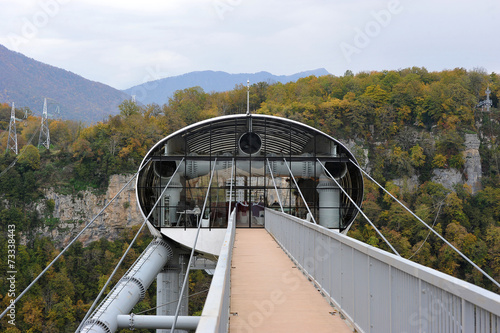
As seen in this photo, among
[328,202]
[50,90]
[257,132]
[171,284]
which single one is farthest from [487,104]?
[50,90]

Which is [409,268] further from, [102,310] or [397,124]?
[397,124]

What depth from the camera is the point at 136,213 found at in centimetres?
8212

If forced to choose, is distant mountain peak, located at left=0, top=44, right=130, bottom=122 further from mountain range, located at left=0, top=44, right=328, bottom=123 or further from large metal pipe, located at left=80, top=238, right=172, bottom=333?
large metal pipe, located at left=80, top=238, right=172, bottom=333

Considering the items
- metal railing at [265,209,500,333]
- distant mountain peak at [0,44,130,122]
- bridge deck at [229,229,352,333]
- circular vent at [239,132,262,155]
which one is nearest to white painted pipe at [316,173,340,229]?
circular vent at [239,132,262,155]

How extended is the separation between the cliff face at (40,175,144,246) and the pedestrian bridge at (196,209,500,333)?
73.5m

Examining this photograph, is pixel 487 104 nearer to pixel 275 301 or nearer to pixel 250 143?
pixel 250 143

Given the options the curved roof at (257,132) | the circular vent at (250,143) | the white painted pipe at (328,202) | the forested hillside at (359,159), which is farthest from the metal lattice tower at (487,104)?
the circular vent at (250,143)

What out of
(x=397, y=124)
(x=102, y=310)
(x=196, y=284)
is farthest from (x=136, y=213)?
(x=102, y=310)

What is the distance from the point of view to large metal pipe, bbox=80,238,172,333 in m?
14.6

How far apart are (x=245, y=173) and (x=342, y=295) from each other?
59.7ft

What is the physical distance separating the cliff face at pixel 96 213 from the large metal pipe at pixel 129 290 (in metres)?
59.7

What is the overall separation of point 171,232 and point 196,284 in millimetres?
43664

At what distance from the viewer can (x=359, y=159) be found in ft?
277

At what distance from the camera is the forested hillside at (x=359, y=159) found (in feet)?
212
